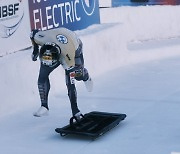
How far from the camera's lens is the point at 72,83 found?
5617mm

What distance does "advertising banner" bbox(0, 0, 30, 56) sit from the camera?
7.66 meters

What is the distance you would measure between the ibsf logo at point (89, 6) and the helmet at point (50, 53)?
5.08 metres

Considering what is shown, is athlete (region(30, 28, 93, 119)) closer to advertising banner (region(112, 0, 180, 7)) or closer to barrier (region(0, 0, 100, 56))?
barrier (region(0, 0, 100, 56))

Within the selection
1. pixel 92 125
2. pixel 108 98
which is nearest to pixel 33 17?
pixel 108 98

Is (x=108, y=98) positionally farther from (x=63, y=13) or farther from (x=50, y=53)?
(x=63, y=13)

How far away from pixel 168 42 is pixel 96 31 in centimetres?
A: 363

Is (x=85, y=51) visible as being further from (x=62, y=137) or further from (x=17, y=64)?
(x=62, y=137)

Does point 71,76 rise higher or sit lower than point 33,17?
lower

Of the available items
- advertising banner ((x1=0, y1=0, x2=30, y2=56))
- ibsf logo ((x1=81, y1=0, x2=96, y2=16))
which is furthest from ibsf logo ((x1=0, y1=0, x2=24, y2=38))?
ibsf logo ((x1=81, y1=0, x2=96, y2=16))

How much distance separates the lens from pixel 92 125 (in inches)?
222

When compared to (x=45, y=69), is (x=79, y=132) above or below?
below

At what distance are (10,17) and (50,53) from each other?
256 centimetres

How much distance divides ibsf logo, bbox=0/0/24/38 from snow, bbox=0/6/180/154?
1.29 feet

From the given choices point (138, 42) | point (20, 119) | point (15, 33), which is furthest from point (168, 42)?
point (20, 119)
